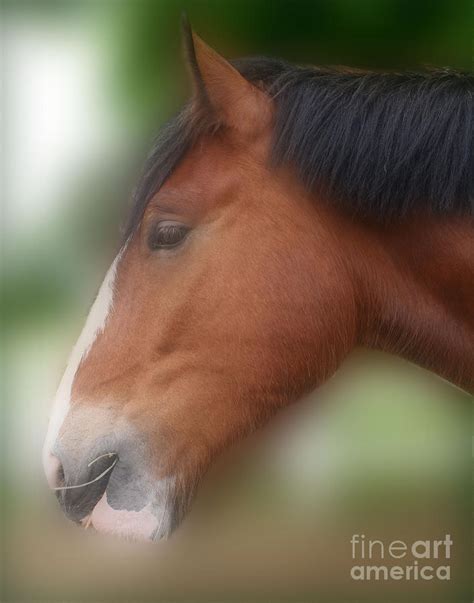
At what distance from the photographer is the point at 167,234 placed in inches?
48.0

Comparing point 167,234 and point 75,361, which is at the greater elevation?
point 167,234

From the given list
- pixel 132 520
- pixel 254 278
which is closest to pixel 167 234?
pixel 254 278

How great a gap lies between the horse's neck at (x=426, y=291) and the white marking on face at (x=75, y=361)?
0.44 metres

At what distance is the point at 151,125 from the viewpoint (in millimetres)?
2361

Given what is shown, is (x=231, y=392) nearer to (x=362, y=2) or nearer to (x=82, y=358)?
(x=82, y=358)

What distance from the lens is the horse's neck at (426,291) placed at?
3.83 feet

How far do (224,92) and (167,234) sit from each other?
259mm

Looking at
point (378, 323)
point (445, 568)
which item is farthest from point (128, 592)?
point (378, 323)

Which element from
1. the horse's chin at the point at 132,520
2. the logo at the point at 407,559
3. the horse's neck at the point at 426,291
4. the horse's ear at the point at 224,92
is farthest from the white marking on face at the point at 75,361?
the logo at the point at 407,559

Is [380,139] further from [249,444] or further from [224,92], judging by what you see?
[249,444]

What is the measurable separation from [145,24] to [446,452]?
1817mm

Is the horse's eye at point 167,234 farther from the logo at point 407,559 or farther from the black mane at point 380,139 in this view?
the logo at point 407,559

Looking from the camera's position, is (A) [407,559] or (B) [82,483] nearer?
(B) [82,483]

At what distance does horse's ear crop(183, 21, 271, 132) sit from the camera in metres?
1.14
